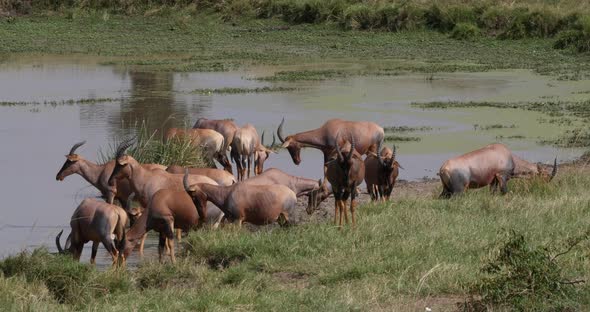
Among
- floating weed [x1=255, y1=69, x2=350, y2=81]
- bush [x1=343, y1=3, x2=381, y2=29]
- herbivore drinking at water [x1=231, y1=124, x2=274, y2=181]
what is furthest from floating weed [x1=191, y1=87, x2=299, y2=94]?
bush [x1=343, y1=3, x2=381, y2=29]

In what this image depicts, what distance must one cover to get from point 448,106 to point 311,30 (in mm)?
15964

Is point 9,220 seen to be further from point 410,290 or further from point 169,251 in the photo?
point 410,290

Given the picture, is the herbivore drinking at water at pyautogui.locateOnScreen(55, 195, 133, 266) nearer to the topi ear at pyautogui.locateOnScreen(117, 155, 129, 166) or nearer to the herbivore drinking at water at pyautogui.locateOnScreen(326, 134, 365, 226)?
the topi ear at pyautogui.locateOnScreen(117, 155, 129, 166)

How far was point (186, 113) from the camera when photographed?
21.2m

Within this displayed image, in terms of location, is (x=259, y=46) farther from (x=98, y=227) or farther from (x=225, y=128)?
(x=98, y=227)

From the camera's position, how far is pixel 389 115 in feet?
69.4

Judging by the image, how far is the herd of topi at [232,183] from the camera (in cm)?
1059

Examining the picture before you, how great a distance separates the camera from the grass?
772cm

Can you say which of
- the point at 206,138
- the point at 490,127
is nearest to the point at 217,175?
the point at 206,138

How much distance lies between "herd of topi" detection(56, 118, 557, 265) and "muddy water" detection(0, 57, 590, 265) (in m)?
0.63

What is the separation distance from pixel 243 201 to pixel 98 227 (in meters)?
1.37

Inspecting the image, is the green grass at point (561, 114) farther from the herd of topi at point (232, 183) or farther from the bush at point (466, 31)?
the bush at point (466, 31)

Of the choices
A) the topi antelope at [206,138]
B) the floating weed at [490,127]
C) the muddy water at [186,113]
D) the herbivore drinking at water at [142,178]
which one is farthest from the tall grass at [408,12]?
the herbivore drinking at water at [142,178]

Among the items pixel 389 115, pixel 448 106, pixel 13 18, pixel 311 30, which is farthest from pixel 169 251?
pixel 13 18
